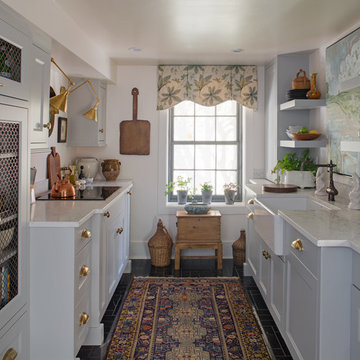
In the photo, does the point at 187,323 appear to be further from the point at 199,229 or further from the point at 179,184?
the point at 179,184

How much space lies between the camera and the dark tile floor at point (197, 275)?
9.35 feet

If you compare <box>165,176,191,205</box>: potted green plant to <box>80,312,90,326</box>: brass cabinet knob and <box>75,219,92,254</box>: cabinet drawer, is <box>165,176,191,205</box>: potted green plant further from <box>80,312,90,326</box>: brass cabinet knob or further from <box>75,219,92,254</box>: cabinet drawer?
<box>80,312,90,326</box>: brass cabinet knob

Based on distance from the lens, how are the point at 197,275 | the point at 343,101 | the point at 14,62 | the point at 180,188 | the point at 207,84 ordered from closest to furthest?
the point at 14,62 < the point at 343,101 < the point at 197,275 < the point at 207,84 < the point at 180,188

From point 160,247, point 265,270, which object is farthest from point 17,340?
point 160,247

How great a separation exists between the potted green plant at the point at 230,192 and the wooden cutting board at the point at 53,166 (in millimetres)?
2014

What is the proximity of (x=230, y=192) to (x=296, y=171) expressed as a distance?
1.23m

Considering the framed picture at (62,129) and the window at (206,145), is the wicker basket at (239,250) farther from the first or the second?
the framed picture at (62,129)

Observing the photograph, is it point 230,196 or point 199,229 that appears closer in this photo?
point 199,229

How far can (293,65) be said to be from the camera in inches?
177

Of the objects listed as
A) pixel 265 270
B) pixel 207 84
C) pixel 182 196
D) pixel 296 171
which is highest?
pixel 207 84

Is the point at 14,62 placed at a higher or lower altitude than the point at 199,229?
higher

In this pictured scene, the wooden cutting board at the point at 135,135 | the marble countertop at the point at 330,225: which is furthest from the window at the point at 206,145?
the marble countertop at the point at 330,225

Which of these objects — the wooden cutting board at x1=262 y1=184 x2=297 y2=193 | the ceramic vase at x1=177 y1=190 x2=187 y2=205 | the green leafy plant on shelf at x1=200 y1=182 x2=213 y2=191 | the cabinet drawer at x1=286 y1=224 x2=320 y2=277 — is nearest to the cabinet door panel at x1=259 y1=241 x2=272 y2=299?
the wooden cutting board at x1=262 y1=184 x2=297 y2=193

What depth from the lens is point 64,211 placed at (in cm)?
273
